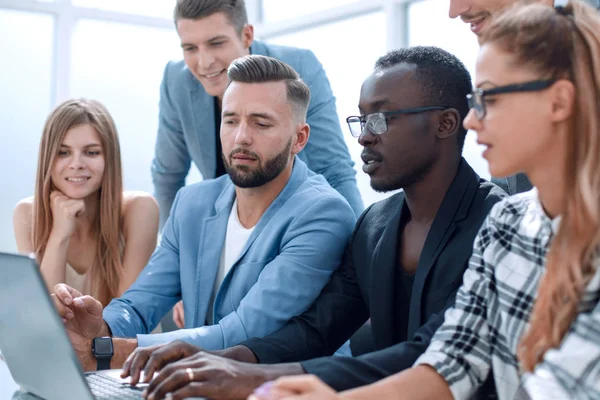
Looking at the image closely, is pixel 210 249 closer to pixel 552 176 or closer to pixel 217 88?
pixel 217 88

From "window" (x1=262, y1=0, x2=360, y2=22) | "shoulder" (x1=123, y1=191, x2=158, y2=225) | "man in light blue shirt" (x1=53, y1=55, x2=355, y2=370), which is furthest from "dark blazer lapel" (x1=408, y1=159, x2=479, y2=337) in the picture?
A: "window" (x1=262, y1=0, x2=360, y2=22)

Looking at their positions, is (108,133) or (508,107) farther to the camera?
(108,133)

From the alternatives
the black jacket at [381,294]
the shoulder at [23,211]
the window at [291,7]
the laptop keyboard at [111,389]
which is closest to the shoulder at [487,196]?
the black jacket at [381,294]

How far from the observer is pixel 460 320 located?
4.22 feet

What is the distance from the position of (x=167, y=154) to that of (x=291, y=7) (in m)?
1.95

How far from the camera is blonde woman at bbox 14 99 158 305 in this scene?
279 centimetres

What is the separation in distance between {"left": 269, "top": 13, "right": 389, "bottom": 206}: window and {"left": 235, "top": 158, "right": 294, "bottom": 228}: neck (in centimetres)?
189

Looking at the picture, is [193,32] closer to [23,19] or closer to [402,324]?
[402,324]

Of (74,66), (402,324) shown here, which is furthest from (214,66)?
(74,66)

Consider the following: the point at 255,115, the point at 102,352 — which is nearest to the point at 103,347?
the point at 102,352

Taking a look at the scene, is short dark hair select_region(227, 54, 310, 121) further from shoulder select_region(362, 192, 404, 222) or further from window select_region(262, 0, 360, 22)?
window select_region(262, 0, 360, 22)

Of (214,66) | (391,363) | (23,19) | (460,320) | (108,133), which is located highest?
(23,19)

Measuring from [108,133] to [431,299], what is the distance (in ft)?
5.75

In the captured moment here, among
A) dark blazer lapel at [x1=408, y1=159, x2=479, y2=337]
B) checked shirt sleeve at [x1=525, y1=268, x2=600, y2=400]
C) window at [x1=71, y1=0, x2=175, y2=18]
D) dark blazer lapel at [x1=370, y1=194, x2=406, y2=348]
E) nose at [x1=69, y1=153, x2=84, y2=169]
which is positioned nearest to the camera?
checked shirt sleeve at [x1=525, y1=268, x2=600, y2=400]
